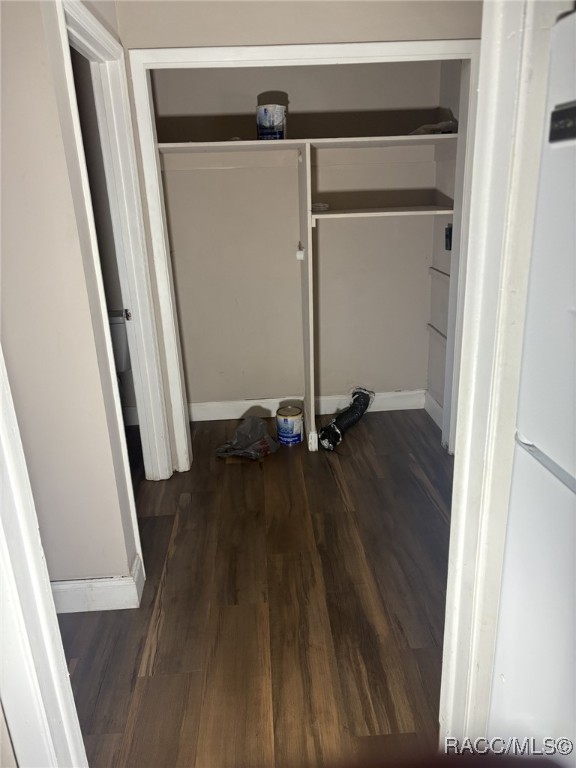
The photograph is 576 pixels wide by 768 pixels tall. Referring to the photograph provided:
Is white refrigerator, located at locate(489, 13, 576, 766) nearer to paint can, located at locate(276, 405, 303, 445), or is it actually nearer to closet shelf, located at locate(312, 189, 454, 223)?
paint can, located at locate(276, 405, 303, 445)

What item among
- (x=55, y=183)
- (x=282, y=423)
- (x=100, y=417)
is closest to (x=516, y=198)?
(x=55, y=183)

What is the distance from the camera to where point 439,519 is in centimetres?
252

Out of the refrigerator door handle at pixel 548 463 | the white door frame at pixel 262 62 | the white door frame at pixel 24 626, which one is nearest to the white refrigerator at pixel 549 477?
the refrigerator door handle at pixel 548 463

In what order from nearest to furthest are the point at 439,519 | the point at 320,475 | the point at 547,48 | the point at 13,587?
the point at 547,48, the point at 13,587, the point at 439,519, the point at 320,475

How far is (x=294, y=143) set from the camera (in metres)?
2.79

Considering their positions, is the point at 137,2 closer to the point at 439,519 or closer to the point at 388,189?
the point at 388,189

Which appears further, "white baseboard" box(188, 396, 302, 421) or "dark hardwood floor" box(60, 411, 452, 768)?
"white baseboard" box(188, 396, 302, 421)

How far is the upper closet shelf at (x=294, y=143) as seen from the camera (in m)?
2.77

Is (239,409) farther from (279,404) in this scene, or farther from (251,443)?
(251,443)

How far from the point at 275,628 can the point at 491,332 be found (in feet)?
4.56

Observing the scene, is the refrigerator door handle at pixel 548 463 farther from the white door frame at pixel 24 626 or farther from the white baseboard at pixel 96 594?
the white baseboard at pixel 96 594

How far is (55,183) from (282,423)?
1.96 m

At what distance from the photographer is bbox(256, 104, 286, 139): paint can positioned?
279 cm

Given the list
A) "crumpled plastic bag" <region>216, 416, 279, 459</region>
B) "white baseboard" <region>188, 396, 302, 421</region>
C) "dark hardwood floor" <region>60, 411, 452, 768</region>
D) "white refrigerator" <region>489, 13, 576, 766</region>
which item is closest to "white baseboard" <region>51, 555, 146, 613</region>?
"dark hardwood floor" <region>60, 411, 452, 768</region>
